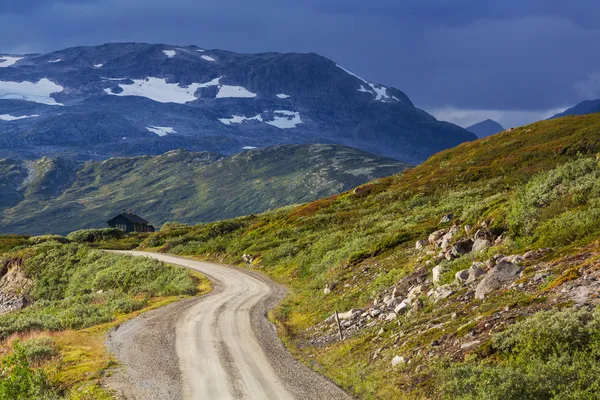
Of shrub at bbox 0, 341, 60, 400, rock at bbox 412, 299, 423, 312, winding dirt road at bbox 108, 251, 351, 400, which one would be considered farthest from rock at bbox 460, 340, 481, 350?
shrub at bbox 0, 341, 60, 400

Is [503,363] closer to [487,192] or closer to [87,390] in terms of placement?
[87,390]

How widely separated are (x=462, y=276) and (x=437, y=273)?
2458 millimetres

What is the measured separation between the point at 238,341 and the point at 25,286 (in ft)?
179

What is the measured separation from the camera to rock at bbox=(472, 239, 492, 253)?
25.6 metres

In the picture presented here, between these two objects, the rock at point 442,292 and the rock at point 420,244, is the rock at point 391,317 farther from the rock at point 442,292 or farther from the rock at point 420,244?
the rock at point 420,244

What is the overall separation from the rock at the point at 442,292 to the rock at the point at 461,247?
4.48 meters

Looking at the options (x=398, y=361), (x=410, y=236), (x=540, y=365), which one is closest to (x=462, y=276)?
(x=398, y=361)

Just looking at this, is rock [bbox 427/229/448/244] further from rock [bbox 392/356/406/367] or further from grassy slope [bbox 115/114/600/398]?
rock [bbox 392/356/406/367]

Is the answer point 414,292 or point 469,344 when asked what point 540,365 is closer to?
point 469,344

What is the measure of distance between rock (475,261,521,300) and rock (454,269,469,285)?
1.69 m

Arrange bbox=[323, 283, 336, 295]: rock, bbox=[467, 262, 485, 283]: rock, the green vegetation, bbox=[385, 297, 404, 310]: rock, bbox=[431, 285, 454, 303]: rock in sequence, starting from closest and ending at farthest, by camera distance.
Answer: the green vegetation, bbox=[431, 285, 454, 303]: rock, bbox=[467, 262, 485, 283]: rock, bbox=[385, 297, 404, 310]: rock, bbox=[323, 283, 336, 295]: rock

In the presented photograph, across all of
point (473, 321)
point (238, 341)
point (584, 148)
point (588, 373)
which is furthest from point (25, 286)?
point (584, 148)

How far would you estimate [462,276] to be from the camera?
73.3 ft

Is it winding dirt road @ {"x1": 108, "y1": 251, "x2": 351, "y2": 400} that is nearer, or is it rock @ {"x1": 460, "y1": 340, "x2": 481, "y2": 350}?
rock @ {"x1": 460, "y1": 340, "x2": 481, "y2": 350}
